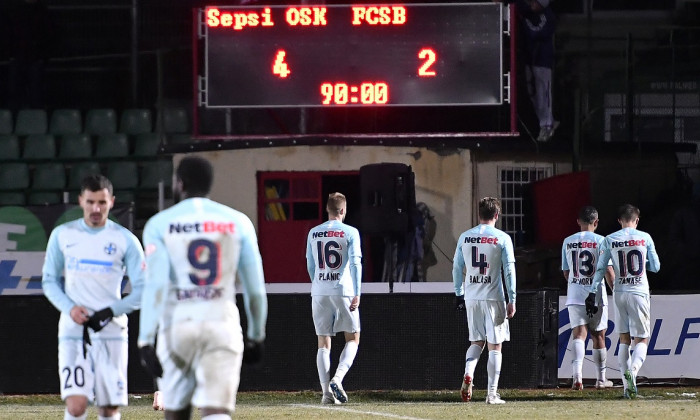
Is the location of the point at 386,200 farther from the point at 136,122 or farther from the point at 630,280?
the point at 136,122

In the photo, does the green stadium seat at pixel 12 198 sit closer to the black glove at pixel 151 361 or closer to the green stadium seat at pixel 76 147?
the green stadium seat at pixel 76 147

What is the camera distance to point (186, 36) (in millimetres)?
22109

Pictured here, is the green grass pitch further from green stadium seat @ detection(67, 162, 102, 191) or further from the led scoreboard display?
green stadium seat @ detection(67, 162, 102, 191)

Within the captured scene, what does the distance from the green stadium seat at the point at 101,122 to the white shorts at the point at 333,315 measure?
30.1ft

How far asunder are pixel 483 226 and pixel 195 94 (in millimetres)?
5935

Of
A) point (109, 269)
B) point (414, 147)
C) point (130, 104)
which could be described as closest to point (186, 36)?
point (130, 104)

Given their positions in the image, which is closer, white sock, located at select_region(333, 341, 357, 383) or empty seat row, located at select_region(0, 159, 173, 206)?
white sock, located at select_region(333, 341, 357, 383)

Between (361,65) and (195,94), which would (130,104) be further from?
(361,65)

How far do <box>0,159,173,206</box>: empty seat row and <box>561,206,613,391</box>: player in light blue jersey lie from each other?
25.8 feet

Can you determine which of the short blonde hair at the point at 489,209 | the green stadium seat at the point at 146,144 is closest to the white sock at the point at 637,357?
the short blonde hair at the point at 489,209

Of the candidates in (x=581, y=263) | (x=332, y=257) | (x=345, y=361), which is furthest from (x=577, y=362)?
(x=332, y=257)

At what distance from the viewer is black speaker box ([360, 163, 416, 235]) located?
14977 millimetres

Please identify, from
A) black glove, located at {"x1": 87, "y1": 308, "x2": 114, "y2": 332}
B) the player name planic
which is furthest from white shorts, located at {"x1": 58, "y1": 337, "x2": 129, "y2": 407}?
the player name planic

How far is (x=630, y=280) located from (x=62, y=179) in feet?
34.0
